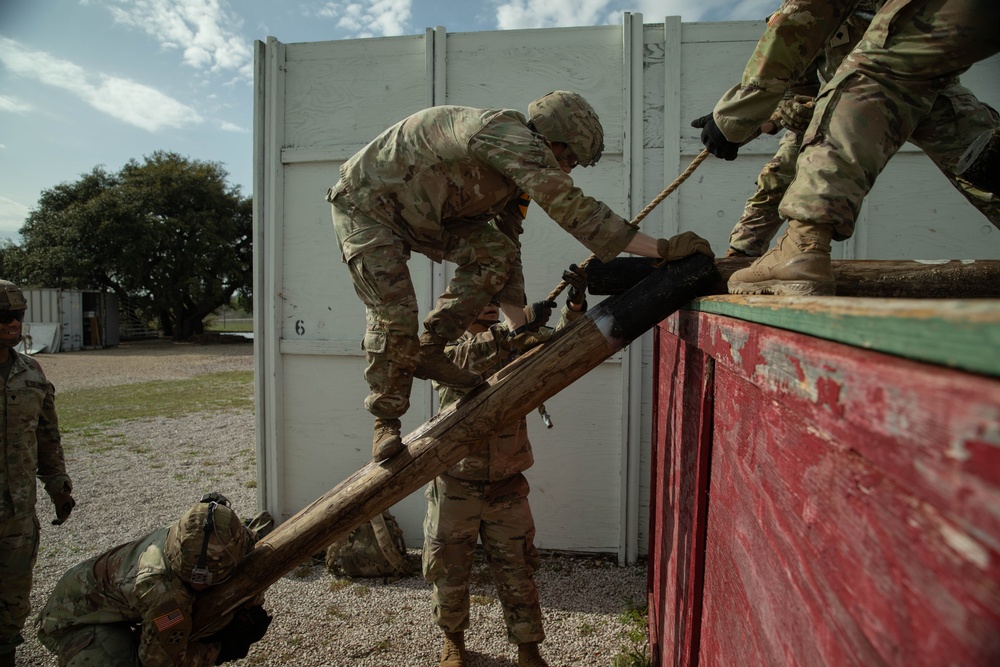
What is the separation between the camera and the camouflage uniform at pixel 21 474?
3.08 m

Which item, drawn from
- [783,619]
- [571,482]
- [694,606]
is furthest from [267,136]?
[783,619]

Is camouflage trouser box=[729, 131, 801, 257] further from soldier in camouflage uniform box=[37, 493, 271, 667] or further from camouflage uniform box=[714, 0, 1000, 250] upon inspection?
soldier in camouflage uniform box=[37, 493, 271, 667]

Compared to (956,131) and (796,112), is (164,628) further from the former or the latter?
(956,131)

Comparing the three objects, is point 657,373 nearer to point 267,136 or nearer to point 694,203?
point 694,203

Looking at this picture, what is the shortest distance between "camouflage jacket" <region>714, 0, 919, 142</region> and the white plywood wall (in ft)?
Result: 6.87

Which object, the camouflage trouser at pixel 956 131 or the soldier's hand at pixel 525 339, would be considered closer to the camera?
the camouflage trouser at pixel 956 131

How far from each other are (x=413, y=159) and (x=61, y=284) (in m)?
27.2

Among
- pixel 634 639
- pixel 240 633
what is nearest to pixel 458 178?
pixel 240 633

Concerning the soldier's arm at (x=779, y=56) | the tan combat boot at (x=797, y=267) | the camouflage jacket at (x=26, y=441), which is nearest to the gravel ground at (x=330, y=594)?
the camouflage jacket at (x=26, y=441)

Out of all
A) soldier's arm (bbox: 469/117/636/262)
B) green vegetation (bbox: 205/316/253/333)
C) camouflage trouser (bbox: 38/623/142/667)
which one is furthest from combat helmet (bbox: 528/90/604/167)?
green vegetation (bbox: 205/316/253/333)

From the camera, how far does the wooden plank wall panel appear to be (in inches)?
57.2

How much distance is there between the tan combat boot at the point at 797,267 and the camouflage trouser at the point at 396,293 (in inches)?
41.6

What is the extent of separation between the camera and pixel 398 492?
2201 millimetres

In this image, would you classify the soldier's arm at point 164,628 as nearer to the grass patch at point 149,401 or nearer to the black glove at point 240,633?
the black glove at point 240,633
